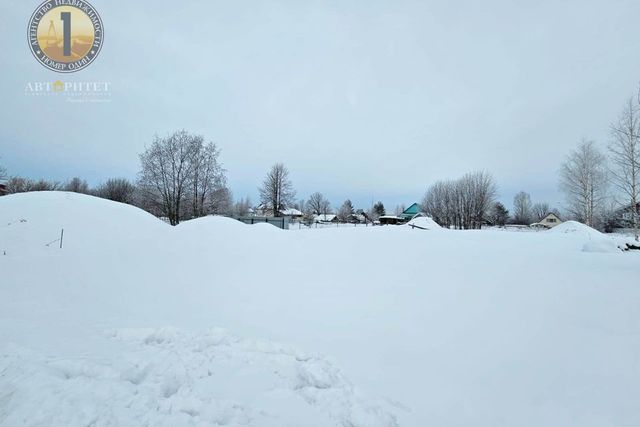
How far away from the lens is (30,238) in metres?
10.5

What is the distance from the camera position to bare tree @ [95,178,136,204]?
49.4 meters

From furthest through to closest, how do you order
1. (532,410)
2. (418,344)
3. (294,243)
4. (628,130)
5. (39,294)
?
(628,130)
(294,243)
(39,294)
(418,344)
(532,410)

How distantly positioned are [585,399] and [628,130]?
20125 mm

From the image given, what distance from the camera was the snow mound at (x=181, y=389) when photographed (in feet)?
8.29

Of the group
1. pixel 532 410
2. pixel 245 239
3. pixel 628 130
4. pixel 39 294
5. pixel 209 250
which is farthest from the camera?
pixel 628 130

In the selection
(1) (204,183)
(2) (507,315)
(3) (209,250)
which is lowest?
(2) (507,315)

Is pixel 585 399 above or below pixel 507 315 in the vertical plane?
below

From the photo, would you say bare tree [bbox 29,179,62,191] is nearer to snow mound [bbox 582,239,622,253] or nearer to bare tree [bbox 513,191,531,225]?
snow mound [bbox 582,239,622,253]

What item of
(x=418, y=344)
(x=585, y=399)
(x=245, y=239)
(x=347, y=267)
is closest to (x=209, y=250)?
(x=245, y=239)

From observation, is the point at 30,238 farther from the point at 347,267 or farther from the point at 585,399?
the point at 585,399

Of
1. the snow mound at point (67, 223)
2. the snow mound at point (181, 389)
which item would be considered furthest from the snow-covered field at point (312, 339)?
the snow mound at point (67, 223)

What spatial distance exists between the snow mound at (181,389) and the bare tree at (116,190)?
5314 cm

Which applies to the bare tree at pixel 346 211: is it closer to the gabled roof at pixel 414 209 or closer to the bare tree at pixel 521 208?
the gabled roof at pixel 414 209

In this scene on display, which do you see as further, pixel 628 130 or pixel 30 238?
pixel 628 130
